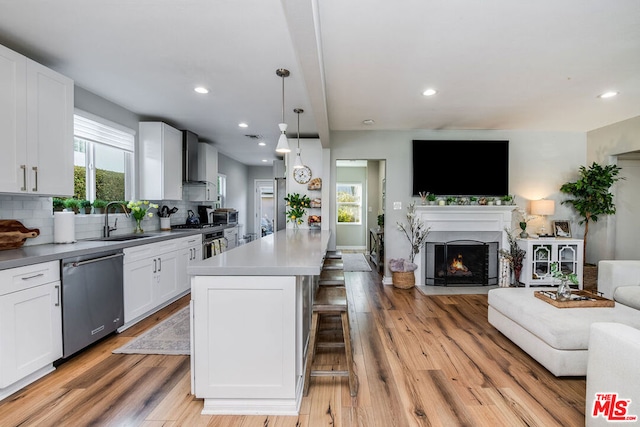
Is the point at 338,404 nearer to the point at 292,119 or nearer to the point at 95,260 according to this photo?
the point at 95,260

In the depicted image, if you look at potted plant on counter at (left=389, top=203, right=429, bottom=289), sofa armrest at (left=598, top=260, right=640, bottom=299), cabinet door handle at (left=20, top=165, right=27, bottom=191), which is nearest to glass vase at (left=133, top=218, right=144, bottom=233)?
cabinet door handle at (left=20, top=165, right=27, bottom=191)

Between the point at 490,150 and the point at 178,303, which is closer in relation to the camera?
the point at 178,303

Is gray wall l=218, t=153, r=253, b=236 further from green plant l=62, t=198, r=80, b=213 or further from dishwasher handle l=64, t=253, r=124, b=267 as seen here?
dishwasher handle l=64, t=253, r=124, b=267

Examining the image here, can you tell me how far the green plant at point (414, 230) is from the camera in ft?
15.4

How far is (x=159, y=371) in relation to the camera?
2.25m

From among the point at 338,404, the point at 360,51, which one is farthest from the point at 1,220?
the point at 360,51

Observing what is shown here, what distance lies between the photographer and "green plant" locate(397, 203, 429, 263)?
4.69 m

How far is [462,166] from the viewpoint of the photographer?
15.6 feet

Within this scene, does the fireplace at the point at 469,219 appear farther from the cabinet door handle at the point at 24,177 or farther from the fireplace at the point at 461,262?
the cabinet door handle at the point at 24,177

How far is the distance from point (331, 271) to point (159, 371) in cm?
155

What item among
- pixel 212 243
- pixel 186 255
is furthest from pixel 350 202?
pixel 186 255

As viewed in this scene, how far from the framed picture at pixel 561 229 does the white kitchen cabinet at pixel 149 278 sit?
5.61m

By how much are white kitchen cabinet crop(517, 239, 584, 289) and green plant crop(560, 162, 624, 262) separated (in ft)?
0.62

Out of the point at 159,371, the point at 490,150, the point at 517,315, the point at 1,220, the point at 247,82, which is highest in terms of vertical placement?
the point at 247,82
